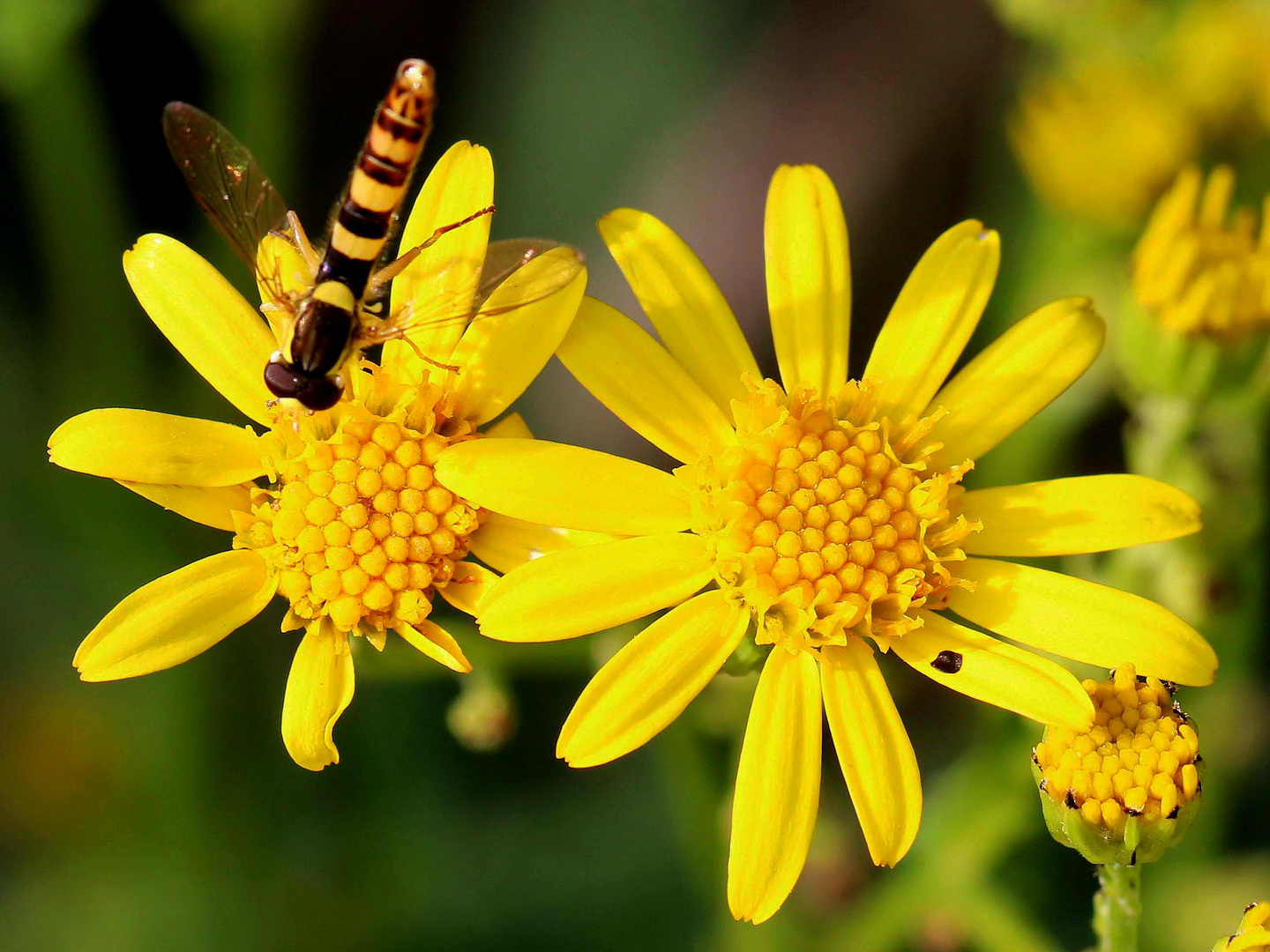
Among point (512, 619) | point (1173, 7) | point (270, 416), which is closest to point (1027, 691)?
point (512, 619)

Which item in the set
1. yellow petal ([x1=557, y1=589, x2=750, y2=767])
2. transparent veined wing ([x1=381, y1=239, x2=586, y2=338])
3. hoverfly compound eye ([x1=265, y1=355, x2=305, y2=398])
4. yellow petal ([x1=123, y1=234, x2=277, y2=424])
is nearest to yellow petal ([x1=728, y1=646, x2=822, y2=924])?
yellow petal ([x1=557, y1=589, x2=750, y2=767])

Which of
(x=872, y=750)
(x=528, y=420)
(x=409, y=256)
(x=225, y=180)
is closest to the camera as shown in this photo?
(x=872, y=750)

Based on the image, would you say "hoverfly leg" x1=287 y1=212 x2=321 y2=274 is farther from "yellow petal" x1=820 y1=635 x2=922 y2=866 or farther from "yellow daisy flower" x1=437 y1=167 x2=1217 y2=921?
"yellow petal" x1=820 y1=635 x2=922 y2=866

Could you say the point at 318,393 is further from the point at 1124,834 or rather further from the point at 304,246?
the point at 1124,834

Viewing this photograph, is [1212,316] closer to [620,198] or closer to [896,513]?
[896,513]

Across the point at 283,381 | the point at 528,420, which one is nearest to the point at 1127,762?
the point at 283,381

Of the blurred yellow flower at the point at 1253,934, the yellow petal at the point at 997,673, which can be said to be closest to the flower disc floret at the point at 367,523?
the yellow petal at the point at 997,673

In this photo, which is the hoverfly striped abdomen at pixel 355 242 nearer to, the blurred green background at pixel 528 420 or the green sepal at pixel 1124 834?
the blurred green background at pixel 528 420
